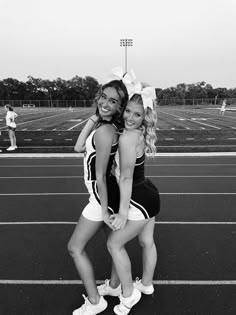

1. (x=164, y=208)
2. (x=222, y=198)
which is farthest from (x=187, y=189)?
(x=164, y=208)

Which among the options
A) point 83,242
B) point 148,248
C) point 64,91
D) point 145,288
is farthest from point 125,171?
point 64,91

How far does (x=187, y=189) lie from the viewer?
5.85 metres

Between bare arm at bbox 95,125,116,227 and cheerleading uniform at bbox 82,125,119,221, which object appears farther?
cheerleading uniform at bbox 82,125,119,221

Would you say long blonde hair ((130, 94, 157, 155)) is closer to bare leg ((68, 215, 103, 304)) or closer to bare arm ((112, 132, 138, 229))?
bare arm ((112, 132, 138, 229))

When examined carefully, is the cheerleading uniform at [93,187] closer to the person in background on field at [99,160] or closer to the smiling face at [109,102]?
the person in background on field at [99,160]

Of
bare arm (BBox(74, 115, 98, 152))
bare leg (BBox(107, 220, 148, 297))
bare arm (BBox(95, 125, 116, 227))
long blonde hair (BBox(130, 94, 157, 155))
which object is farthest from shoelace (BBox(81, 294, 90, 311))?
long blonde hair (BBox(130, 94, 157, 155))

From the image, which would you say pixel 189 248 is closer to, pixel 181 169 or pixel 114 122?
pixel 114 122

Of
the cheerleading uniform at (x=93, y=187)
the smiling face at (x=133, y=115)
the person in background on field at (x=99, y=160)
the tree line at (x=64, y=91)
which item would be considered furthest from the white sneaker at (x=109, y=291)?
the tree line at (x=64, y=91)

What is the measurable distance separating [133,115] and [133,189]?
0.52m

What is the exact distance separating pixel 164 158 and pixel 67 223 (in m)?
5.64

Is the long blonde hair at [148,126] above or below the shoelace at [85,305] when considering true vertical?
above

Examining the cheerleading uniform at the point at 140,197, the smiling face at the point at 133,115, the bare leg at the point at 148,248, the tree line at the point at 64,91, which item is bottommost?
the bare leg at the point at 148,248

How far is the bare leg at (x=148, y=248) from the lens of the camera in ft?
7.37

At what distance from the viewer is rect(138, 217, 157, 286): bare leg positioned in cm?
225
